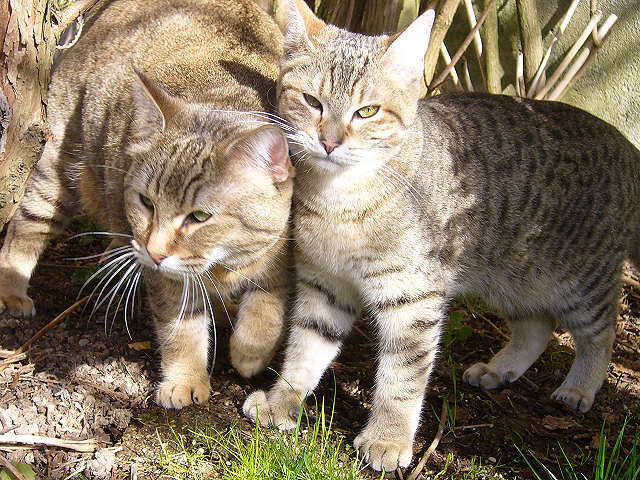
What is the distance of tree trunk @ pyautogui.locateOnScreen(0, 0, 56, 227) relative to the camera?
2.72 metres

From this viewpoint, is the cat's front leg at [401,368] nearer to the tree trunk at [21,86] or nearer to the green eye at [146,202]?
the green eye at [146,202]

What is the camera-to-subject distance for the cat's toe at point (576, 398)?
3.54 metres

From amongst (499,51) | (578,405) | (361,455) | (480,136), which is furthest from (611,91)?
(361,455)

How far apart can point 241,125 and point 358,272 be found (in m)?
0.81

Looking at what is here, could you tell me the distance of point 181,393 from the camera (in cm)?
322

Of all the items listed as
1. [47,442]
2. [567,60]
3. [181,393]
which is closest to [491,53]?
[567,60]

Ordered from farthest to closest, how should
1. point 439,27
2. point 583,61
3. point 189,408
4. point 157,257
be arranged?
point 583,61 < point 439,27 < point 189,408 < point 157,257

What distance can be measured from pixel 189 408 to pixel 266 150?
132 cm

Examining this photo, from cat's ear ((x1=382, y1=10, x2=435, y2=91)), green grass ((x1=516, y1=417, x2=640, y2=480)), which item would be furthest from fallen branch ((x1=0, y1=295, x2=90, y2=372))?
green grass ((x1=516, y1=417, x2=640, y2=480))

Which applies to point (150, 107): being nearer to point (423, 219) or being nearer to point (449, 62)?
point (423, 219)

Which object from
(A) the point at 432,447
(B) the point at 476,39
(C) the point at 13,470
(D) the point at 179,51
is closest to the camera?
(C) the point at 13,470

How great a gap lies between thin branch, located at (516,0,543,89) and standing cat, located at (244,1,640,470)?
4.10 ft

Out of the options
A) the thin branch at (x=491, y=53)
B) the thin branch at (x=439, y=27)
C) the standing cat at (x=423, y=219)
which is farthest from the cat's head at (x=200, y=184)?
the thin branch at (x=491, y=53)

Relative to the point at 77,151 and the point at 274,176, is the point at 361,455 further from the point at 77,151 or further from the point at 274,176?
the point at 77,151
